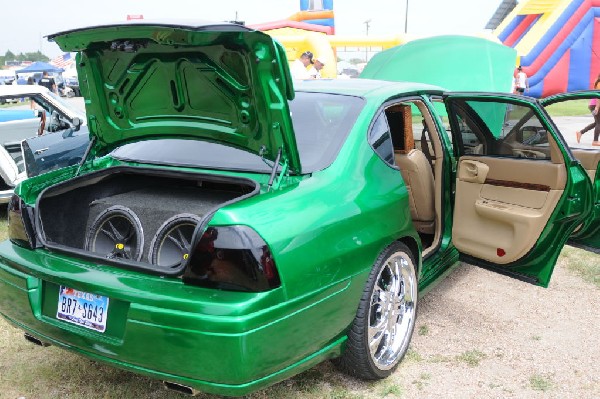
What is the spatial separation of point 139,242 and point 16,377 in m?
0.94

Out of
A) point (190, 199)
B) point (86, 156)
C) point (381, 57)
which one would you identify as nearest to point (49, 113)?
point (86, 156)

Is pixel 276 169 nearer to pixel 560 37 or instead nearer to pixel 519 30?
pixel 560 37

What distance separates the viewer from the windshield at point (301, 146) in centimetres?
289

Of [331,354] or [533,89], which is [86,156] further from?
[533,89]

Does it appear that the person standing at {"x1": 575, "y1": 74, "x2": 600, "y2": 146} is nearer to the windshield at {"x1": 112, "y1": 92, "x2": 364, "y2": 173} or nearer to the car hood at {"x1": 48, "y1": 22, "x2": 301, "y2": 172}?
the windshield at {"x1": 112, "y1": 92, "x2": 364, "y2": 173}

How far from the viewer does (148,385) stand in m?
2.93

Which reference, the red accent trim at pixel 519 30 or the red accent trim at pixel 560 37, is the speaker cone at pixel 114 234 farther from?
the red accent trim at pixel 519 30

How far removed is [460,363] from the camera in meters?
3.21

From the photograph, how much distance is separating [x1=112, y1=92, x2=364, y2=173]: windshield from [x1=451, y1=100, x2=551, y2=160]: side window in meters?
0.95

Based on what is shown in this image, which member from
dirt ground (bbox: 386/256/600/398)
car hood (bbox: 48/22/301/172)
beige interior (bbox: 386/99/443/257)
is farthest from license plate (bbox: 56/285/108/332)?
beige interior (bbox: 386/99/443/257)

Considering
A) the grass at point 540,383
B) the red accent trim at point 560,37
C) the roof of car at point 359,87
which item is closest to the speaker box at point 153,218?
the roof of car at point 359,87

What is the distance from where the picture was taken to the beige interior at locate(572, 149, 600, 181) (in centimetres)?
368

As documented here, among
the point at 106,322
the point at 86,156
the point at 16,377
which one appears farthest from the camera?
the point at 86,156

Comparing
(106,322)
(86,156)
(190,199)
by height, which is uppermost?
(86,156)
